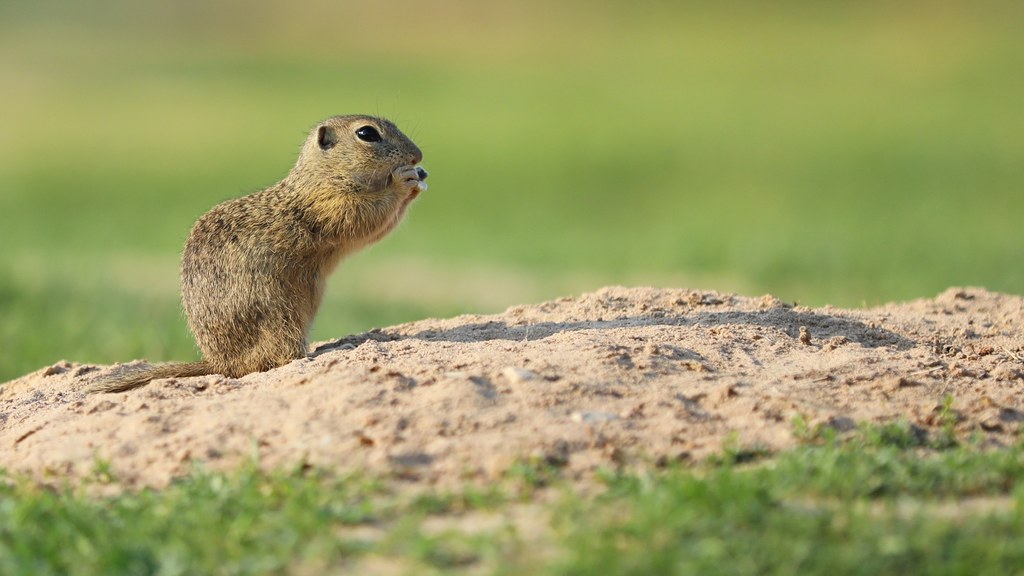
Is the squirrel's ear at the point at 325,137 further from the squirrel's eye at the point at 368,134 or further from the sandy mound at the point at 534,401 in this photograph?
the sandy mound at the point at 534,401

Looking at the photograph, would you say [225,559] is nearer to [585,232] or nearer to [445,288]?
[445,288]

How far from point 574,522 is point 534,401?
0.94m

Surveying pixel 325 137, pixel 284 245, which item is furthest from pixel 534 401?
pixel 325 137

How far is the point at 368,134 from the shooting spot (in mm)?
6484

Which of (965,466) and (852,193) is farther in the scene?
(852,193)

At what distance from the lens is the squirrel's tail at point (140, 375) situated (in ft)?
18.7

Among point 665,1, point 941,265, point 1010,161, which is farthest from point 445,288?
point 665,1

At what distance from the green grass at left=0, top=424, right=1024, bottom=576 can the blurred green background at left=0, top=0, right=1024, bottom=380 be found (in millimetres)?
3184

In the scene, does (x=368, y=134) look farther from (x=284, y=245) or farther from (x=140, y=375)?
(x=140, y=375)

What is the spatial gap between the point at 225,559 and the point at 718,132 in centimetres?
2349

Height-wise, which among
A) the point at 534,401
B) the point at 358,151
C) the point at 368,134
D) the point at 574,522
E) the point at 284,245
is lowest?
the point at 574,522

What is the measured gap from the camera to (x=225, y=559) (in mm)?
3559

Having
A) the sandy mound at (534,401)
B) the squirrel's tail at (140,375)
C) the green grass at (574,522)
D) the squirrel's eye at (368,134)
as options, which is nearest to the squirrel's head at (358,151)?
the squirrel's eye at (368,134)

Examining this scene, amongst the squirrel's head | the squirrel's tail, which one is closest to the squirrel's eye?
the squirrel's head
